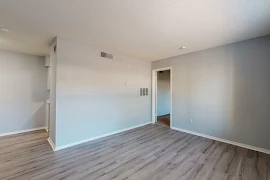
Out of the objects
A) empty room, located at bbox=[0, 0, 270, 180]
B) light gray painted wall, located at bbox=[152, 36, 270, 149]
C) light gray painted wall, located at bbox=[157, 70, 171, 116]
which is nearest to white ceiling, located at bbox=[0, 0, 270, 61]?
empty room, located at bbox=[0, 0, 270, 180]

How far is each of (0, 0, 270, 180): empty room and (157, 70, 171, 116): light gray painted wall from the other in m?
1.99

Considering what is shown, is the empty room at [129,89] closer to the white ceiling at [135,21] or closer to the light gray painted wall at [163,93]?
the white ceiling at [135,21]

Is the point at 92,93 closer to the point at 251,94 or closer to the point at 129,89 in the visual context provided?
the point at 129,89

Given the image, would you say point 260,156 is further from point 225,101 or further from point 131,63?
point 131,63

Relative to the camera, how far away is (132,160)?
2.55 metres

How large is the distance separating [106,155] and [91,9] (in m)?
2.63

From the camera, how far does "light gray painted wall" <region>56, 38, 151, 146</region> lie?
3.02m

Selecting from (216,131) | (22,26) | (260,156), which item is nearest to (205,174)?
(260,156)

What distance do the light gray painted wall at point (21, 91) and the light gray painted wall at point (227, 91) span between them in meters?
4.50

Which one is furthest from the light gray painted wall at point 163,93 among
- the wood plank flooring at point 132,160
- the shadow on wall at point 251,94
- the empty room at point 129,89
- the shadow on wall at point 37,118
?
the shadow on wall at point 37,118

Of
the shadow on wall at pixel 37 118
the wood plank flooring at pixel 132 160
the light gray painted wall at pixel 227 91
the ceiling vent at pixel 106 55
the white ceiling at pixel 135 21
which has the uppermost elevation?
the white ceiling at pixel 135 21

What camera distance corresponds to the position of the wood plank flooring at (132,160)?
6.94 feet

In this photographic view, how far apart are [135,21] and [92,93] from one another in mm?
2105

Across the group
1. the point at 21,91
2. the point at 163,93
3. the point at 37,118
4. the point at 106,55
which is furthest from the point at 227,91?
the point at 21,91
